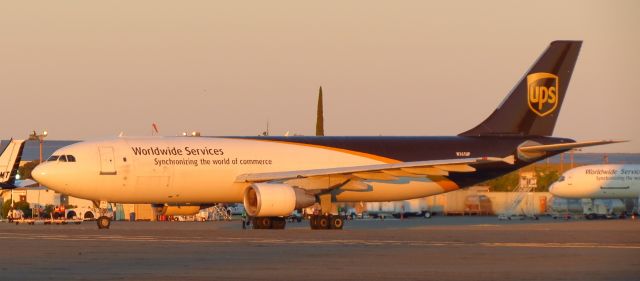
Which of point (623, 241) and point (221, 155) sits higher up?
point (221, 155)

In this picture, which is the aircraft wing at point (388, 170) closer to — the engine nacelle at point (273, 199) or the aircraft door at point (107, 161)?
the engine nacelle at point (273, 199)

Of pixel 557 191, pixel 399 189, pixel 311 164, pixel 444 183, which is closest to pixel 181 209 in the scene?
pixel 311 164

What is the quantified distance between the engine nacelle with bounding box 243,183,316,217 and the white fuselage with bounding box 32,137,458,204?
6.72 feet

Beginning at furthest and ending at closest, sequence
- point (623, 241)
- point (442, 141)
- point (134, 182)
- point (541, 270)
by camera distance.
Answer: point (442, 141) → point (134, 182) → point (623, 241) → point (541, 270)

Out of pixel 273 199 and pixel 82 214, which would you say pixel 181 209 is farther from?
pixel 82 214

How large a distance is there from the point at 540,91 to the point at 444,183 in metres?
6.46

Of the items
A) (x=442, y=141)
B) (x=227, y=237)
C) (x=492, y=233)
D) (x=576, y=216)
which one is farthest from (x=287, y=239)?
(x=576, y=216)

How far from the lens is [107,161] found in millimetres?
47281

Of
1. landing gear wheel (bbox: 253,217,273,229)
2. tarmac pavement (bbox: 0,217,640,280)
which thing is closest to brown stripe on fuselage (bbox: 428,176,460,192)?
landing gear wheel (bbox: 253,217,273,229)

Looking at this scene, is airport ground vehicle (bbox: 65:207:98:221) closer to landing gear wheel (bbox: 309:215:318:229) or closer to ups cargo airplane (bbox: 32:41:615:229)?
ups cargo airplane (bbox: 32:41:615:229)

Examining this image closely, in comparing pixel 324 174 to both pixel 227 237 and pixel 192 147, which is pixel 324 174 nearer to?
pixel 192 147

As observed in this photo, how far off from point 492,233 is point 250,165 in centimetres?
1111

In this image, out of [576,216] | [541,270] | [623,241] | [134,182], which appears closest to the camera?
[541,270]

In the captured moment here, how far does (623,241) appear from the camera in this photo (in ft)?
119
